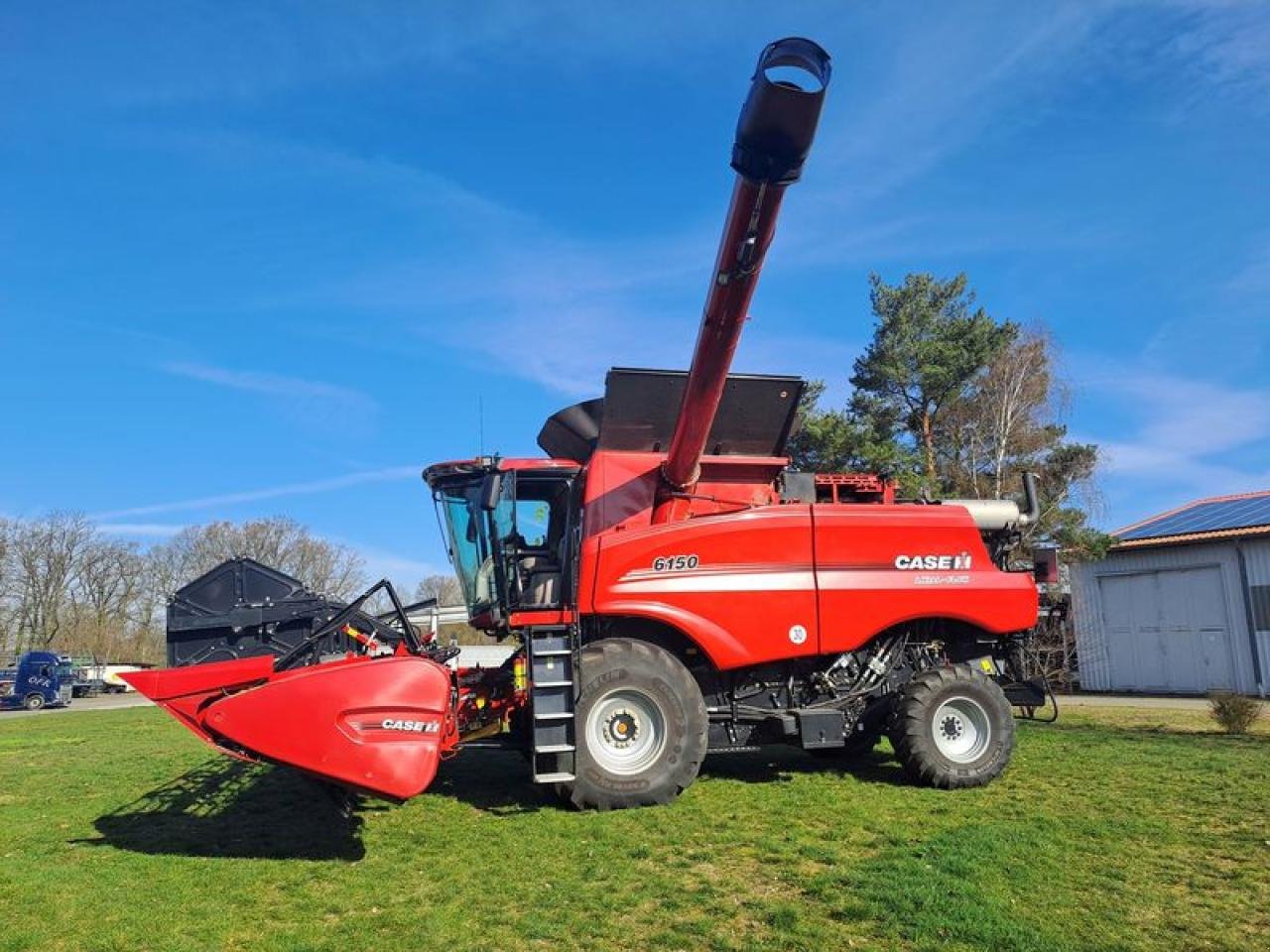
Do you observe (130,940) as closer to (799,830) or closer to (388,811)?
(388,811)

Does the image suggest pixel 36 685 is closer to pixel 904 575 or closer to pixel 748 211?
pixel 904 575

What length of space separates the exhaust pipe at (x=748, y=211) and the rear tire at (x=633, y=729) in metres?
1.91

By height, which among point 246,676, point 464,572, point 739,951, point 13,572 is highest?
point 13,572

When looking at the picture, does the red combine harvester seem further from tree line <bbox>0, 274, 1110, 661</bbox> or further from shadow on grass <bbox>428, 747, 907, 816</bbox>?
tree line <bbox>0, 274, 1110, 661</bbox>

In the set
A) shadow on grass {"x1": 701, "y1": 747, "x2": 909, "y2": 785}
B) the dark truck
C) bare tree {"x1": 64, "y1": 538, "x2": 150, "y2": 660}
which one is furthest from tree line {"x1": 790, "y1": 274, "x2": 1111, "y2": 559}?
bare tree {"x1": 64, "y1": 538, "x2": 150, "y2": 660}

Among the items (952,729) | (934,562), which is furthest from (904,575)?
(952,729)

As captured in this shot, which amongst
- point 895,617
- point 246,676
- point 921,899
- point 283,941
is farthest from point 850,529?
point 283,941

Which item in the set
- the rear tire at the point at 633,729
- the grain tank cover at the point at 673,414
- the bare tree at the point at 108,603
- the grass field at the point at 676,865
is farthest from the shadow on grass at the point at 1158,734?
the bare tree at the point at 108,603

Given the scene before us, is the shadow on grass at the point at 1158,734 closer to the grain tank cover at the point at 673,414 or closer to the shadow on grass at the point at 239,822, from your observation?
the grain tank cover at the point at 673,414

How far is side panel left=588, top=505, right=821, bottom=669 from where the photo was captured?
8.57 meters

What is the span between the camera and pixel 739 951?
15.3ft

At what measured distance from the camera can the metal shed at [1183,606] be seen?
2581 cm

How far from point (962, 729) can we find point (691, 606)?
303 cm

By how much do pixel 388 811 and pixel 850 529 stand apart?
501 cm
